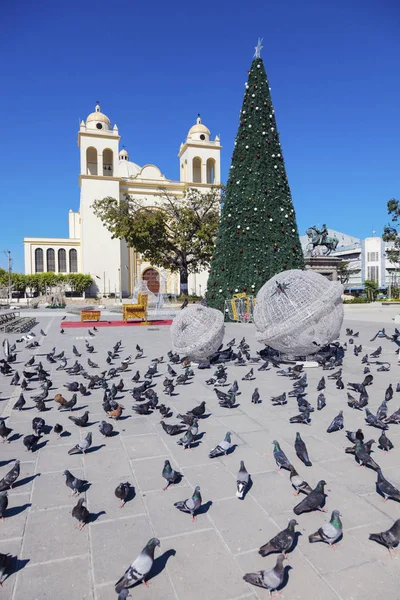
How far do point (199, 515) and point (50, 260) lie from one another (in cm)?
6589

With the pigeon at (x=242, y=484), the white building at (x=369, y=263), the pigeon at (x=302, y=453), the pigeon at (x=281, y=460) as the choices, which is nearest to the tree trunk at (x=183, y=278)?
the pigeon at (x=302, y=453)

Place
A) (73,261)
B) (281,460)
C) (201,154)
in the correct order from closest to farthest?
1. (281,460)
2. (201,154)
3. (73,261)

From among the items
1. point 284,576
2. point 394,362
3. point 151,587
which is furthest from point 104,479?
point 394,362

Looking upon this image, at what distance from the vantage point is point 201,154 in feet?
201

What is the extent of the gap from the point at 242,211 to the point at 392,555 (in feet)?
64.7

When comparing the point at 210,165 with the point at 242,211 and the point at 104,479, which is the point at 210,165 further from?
the point at 104,479

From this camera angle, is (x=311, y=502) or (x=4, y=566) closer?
(x=4, y=566)

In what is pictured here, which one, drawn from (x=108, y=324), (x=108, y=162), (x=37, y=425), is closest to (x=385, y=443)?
(x=37, y=425)

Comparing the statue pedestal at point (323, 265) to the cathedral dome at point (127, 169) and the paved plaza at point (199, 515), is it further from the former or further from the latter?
the cathedral dome at point (127, 169)

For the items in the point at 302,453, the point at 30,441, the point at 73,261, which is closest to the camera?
the point at 302,453

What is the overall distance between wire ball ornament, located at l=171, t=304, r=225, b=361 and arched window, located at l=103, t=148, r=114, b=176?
185 ft

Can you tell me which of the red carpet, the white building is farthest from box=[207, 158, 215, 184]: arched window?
the red carpet

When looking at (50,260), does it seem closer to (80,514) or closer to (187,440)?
(187,440)

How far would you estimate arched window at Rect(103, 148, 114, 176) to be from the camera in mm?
60981
